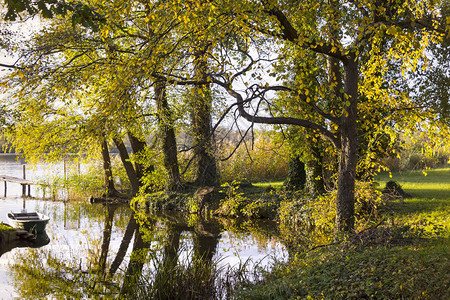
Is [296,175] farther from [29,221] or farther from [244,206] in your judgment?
[29,221]

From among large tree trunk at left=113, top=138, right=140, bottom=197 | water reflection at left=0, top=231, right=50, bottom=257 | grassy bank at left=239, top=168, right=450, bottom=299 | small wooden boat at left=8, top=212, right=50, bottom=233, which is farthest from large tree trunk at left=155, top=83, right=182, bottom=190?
grassy bank at left=239, top=168, right=450, bottom=299

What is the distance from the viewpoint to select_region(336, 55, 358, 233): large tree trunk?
25.7ft

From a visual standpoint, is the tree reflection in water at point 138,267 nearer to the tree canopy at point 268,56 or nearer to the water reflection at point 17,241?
the water reflection at point 17,241

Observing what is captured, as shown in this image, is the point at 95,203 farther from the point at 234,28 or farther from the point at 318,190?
the point at 234,28

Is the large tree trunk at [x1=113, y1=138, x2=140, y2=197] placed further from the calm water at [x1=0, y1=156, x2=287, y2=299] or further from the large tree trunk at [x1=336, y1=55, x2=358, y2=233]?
the large tree trunk at [x1=336, y1=55, x2=358, y2=233]

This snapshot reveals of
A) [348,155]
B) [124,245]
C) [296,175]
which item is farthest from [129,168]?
[348,155]

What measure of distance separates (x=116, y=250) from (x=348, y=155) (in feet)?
17.9

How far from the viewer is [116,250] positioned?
33.2 ft

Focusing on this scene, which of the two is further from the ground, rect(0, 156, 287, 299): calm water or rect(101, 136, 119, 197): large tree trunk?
rect(101, 136, 119, 197): large tree trunk

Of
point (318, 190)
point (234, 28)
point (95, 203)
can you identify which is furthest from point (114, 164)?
point (234, 28)

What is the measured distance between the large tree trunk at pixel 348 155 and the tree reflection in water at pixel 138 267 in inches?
92.8

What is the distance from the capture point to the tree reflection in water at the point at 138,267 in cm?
628

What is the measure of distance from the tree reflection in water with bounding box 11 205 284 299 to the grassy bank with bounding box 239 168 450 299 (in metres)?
0.86

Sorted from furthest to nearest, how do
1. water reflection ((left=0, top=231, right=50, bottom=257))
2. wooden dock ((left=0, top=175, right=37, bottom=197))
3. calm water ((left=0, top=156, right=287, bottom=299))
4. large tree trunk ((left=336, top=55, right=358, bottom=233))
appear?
1. wooden dock ((left=0, top=175, right=37, bottom=197))
2. water reflection ((left=0, top=231, right=50, bottom=257))
3. large tree trunk ((left=336, top=55, right=358, bottom=233))
4. calm water ((left=0, top=156, right=287, bottom=299))
